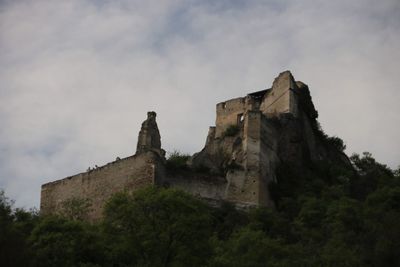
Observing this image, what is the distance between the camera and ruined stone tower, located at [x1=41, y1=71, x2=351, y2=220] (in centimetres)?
4228

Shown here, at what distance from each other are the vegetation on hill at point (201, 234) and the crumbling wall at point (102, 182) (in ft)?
4.86

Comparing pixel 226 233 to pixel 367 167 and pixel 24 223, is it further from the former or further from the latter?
pixel 367 167

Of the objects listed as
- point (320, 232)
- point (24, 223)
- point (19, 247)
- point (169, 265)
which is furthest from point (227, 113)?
point (19, 247)

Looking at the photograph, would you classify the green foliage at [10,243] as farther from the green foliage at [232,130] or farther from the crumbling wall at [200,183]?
the green foliage at [232,130]

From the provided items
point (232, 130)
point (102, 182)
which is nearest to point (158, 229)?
point (102, 182)

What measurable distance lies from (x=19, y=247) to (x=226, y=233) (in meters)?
14.0

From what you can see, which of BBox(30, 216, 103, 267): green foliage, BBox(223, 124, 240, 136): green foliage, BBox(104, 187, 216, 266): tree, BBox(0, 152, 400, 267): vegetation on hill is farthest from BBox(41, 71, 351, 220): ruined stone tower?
BBox(104, 187, 216, 266): tree

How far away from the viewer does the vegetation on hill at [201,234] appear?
1160 inches

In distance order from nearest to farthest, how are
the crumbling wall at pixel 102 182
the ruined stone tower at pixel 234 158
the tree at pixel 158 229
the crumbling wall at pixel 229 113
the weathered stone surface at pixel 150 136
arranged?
the tree at pixel 158 229 < the crumbling wall at pixel 102 182 < the ruined stone tower at pixel 234 158 < the weathered stone surface at pixel 150 136 < the crumbling wall at pixel 229 113

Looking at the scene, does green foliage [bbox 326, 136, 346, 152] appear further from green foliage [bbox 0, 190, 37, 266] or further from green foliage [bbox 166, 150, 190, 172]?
green foliage [bbox 0, 190, 37, 266]

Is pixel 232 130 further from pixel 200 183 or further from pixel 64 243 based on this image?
pixel 64 243

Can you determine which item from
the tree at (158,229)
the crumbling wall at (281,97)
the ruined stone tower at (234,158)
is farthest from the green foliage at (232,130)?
the tree at (158,229)

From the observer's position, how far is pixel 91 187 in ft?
142

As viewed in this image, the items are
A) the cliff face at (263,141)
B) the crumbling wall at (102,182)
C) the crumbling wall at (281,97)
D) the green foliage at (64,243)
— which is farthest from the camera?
the crumbling wall at (281,97)
